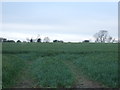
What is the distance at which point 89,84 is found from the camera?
42.4ft

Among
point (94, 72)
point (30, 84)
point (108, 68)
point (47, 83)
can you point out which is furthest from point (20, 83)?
point (108, 68)

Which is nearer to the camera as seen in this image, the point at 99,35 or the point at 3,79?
the point at 3,79

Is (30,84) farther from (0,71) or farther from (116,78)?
(116,78)

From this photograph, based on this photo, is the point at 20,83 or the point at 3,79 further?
the point at 20,83

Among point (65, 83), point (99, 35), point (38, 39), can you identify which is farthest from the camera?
point (99, 35)

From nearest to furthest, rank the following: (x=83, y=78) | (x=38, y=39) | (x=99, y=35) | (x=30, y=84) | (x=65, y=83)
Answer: (x=65, y=83) → (x=30, y=84) → (x=83, y=78) → (x=38, y=39) → (x=99, y=35)

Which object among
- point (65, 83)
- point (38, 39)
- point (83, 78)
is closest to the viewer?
point (65, 83)

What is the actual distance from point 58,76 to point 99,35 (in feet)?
229

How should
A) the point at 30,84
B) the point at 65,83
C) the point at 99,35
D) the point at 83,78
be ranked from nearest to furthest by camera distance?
the point at 65,83
the point at 30,84
the point at 83,78
the point at 99,35

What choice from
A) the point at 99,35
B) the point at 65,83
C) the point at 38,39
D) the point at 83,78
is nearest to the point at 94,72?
the point at 83,78

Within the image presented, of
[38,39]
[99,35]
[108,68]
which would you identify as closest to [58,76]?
[108,68]

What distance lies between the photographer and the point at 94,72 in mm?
14703

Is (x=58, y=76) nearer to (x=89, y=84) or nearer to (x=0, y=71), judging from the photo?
(x=89, y=84)

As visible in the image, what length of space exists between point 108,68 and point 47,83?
4650mm
